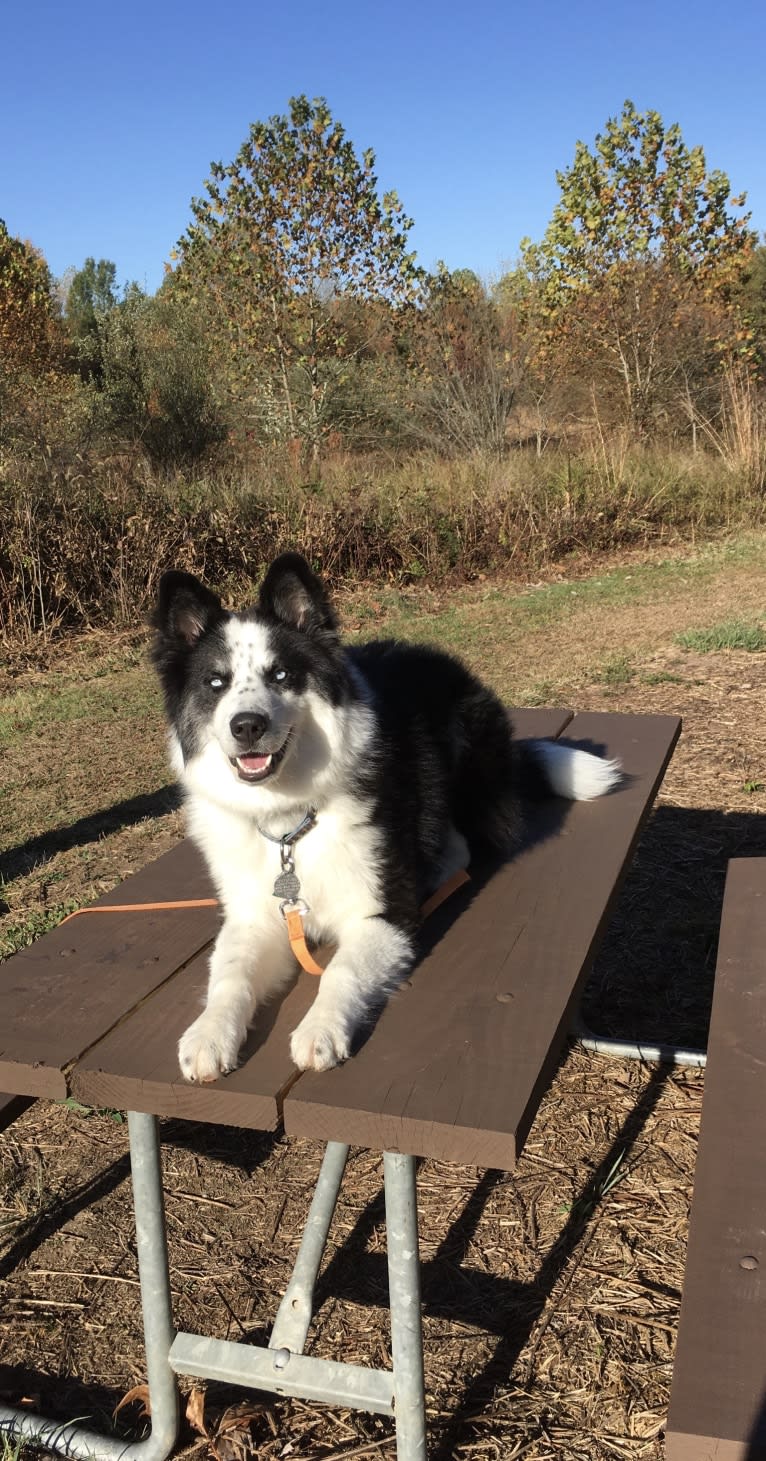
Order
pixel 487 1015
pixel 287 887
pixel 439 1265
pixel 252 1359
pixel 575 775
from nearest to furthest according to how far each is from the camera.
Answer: pixel 487 1015 < pixel 252 1359 < pixel 287 887 < pixel 439 1265 < pixel 575 775

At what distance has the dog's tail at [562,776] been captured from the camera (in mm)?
3275

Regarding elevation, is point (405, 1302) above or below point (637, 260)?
below

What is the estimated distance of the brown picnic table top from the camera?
1658 mm

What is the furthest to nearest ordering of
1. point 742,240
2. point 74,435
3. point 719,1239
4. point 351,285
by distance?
point 742,240 → point 351,285 → point 74,435 → point 719,1239

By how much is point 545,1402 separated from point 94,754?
5476mm

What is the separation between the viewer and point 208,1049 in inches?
70.5

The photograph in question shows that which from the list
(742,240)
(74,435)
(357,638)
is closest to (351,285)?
(74,435)

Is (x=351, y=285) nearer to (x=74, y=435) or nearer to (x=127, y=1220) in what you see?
(x=74, y=435)

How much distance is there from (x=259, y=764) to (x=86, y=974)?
23.9 inches

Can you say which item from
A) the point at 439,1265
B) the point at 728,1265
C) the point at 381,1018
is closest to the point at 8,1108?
the point at 381,1018

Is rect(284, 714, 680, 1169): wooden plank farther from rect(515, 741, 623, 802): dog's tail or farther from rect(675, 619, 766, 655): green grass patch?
rect(675, 619, 766, 655): green grass patch

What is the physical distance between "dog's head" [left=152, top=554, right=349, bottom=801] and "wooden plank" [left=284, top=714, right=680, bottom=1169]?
57 centimetres

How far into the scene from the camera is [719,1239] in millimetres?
1485

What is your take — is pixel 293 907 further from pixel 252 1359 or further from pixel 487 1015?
pixel 252 1359
